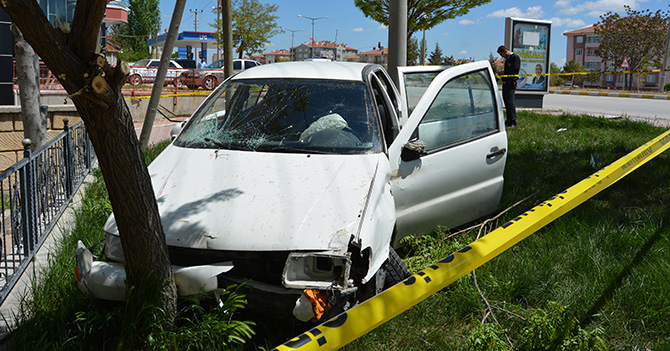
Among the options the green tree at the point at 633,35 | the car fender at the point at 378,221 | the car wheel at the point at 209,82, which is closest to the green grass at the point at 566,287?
the car fender at the point at 378,221

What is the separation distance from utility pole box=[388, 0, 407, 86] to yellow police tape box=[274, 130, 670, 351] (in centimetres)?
476

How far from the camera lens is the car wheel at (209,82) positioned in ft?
75.9

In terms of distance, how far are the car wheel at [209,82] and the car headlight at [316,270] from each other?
68.7ft

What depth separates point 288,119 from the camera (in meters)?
4.38

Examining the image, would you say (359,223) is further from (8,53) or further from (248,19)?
(248,19)

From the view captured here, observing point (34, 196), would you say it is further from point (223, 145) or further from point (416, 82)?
point (416, 82)

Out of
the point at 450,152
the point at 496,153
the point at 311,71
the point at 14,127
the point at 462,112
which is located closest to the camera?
the point at 450,152

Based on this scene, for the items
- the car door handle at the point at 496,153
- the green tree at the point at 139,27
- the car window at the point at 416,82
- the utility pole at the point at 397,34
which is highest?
the green tree at the point at 139,27

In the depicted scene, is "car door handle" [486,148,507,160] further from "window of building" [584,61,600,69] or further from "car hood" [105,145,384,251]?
"window of building" [584,61,600,69]

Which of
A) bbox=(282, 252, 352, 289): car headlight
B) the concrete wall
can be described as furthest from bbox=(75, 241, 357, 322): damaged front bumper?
the concrete wall

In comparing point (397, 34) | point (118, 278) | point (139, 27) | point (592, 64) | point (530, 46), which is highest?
point (139, 27)

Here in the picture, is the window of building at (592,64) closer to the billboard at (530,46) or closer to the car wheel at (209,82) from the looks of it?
the billboard at (530,46)

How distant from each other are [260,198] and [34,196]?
6.95 feet

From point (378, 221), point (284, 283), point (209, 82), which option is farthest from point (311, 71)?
point (209, 82)
